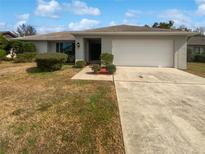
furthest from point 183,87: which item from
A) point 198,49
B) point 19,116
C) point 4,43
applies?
point 198,49

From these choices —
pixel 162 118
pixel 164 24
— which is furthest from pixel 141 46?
→ pixel 164 24

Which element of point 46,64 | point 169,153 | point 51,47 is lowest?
point 169,153

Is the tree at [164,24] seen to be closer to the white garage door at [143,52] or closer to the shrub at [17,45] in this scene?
the white garage door at [143,52]

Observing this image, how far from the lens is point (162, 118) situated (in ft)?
19.5

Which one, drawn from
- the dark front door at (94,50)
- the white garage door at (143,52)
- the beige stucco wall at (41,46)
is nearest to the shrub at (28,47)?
the beige stucco wall at (41,46)

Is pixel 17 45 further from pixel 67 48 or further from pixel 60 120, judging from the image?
pixel 60 120

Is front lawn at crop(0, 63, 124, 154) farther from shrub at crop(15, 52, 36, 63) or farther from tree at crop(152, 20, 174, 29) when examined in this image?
tree at crop(152, 20, 174, 29)

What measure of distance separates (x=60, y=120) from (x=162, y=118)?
2.50 metres

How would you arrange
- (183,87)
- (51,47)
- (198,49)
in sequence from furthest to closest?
(198,49) < (51,47) < (183,87)

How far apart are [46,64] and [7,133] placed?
924cm

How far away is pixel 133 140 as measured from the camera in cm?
463

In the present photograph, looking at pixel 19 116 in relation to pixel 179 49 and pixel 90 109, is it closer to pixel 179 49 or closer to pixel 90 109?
pixel 90 109

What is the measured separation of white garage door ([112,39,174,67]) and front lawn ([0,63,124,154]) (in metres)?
9.44

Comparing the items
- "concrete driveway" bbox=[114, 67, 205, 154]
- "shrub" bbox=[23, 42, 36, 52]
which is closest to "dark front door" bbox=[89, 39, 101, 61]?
"shrub" bbox=[23, 42, 36, 52]
